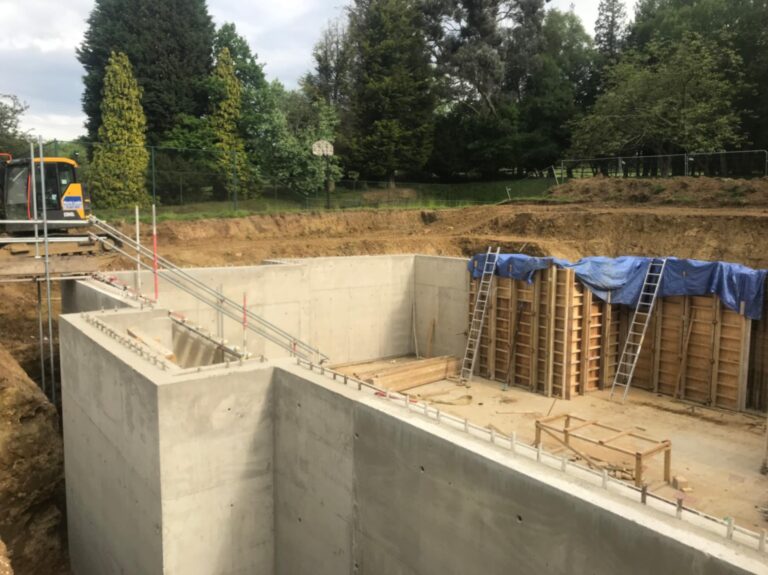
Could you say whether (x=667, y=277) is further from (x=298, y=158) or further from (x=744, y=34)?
(x=744, y=34)

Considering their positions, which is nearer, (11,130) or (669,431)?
(669,431)

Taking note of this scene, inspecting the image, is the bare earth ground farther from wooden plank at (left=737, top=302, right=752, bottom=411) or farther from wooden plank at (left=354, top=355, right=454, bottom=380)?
wooden plank at (left=354, top=355, right=454, bottom=380)

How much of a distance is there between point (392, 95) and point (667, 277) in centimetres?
2613

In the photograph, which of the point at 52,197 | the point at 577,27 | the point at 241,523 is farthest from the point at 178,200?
the point at 577,27

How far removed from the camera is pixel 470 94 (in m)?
43.1

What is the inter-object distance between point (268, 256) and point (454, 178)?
24532 mm

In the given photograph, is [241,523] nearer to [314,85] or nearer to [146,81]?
[146,81]

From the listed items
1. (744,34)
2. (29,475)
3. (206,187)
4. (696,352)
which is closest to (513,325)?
(696,352)

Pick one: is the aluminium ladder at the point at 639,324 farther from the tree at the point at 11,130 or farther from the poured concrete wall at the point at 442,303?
the tree at the point at 11,130

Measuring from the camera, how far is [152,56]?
37.8m

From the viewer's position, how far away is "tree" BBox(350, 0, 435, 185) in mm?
37781

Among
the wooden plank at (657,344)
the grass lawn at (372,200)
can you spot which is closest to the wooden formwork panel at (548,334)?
the wooden plank at (657,344)

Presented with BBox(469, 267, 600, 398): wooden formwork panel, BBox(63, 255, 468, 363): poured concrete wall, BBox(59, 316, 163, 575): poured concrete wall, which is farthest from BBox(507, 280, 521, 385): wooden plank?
BBox(59, 316, 163, 575): poured concrete wall

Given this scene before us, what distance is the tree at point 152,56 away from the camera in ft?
122
